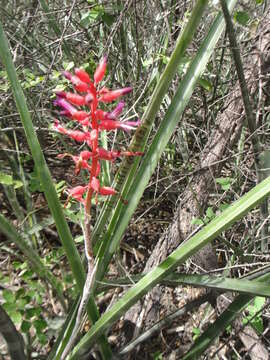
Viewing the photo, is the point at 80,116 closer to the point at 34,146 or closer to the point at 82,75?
the point at 82,75

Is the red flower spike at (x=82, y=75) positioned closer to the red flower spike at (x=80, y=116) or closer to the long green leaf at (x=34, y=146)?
the red flower spike at (x=80, y=116)

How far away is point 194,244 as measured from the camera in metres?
0.88

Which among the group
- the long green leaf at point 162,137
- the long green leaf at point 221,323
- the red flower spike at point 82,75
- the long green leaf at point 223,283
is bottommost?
the long green leaf at point 221,323

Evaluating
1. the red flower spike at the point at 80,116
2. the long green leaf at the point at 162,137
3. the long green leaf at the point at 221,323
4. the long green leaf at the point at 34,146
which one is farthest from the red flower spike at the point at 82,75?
the long green leaf at the point at 221,323

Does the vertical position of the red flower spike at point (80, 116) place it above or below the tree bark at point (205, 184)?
above

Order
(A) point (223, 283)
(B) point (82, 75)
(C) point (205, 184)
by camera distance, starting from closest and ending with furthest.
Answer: (B) point (82, 75) → (A) point (223, 283) → (C) point (205, 184)

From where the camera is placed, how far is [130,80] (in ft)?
6.83

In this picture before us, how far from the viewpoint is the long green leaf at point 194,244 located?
0.84 m

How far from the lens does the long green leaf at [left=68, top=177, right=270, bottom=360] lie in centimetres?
84

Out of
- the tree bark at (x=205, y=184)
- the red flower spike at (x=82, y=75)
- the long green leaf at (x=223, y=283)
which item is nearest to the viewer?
the red flower spike at (x=82, y=75)

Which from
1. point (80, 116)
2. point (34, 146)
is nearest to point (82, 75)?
point (80, 116)

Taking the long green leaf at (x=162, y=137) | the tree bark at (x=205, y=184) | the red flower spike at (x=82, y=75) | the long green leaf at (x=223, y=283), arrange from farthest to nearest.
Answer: the tree bark at (x=205, y=184), the long green leaf at (x=162, y=137), the long green leaf at (x=223, y=283), the red flower spike at (x=82, y=75)

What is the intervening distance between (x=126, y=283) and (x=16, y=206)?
22.5 inches

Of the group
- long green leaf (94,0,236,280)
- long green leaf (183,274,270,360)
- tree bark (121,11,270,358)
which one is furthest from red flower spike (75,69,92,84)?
tree bark (121,11,270,358)
